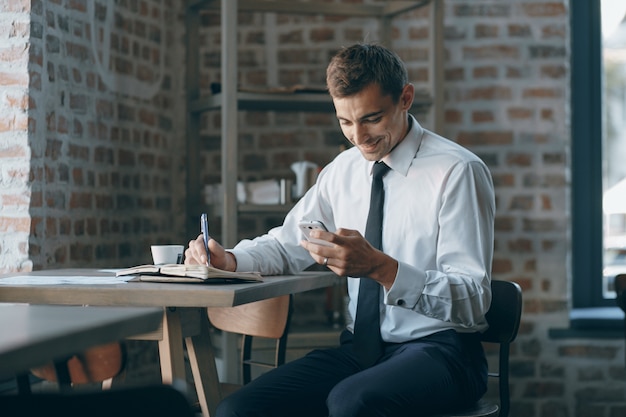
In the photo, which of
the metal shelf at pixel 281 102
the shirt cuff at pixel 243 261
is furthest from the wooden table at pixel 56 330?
the metal shelf at pixel 281 102

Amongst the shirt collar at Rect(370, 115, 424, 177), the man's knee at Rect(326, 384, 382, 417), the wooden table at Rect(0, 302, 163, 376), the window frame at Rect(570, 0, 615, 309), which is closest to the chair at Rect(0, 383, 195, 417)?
the wooden table at Rect(0, 302, 163, 376)

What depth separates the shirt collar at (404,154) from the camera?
235 centimetres

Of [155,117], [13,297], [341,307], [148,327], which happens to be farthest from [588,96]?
[148,327]

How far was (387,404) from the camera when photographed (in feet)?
6.20

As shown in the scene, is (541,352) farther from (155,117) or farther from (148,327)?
(148,327)

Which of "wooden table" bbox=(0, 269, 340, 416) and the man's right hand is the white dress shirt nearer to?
the man's right hand

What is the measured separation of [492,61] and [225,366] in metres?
1.86

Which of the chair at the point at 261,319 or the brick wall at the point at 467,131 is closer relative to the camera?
the chair at the point at 261,319

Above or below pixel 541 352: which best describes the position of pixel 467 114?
above

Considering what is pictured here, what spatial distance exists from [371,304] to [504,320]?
0.36m

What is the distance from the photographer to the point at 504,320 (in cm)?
224

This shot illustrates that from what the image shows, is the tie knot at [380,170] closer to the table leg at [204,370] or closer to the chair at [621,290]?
the table leg at [204,370]

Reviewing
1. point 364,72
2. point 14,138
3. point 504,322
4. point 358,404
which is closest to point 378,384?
point 358,404

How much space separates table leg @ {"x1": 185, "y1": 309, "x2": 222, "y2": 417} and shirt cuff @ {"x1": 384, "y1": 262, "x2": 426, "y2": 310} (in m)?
0.66
